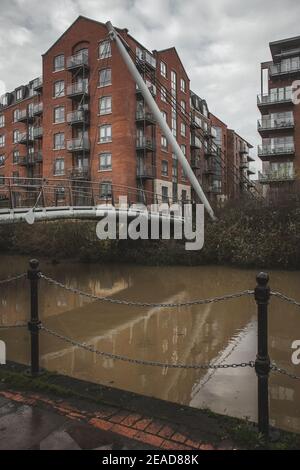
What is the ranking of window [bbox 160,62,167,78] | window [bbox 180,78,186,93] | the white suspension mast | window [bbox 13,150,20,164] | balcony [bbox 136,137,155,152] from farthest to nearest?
window [bbox 13,150,20,164]
window [bbox 180,78,186,93]
window [bbox 160,62,167,78]
balcony [bbox 136,137,155,152]
the white suspension mast

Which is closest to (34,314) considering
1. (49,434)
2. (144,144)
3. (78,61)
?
(49,434)

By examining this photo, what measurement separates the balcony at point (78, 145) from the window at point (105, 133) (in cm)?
148

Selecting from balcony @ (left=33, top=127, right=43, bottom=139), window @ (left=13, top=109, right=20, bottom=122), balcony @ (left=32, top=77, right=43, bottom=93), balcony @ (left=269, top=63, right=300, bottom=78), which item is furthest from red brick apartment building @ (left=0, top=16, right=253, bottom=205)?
balcony @ (left=269, top=63, right=300, bottom=78)

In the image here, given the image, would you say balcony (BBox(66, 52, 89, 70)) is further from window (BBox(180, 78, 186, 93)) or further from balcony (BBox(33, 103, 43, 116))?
window (BBox(180, 78, 186, 93))

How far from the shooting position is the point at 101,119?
114 feet

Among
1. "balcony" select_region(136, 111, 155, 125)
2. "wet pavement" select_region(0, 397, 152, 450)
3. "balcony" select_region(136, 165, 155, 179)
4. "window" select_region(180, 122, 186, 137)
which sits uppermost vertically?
"window" select_region(180, 122, 186, 137)

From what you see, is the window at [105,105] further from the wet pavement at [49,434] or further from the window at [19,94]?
the wet pavement at [49,434]

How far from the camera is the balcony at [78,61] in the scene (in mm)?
35375

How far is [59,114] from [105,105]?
18.3 ft

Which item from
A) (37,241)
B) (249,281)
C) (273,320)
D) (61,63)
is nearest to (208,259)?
(249,281)

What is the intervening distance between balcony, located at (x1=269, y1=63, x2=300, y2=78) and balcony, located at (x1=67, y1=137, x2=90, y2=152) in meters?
18.8

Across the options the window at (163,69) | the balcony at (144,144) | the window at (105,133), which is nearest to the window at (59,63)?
the window at (105,133)

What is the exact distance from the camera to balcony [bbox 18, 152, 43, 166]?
4084 cm

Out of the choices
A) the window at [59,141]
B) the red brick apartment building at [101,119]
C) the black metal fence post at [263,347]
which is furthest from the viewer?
the window at [59,141]
